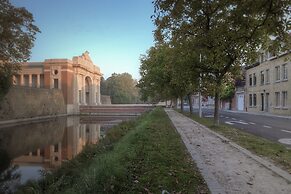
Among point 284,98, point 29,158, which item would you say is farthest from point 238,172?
point 284,98

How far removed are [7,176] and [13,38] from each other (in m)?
24.6

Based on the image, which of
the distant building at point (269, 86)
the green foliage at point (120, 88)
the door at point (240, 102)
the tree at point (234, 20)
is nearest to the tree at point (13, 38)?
the distant building at point (269, 86)

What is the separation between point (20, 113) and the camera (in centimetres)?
4984

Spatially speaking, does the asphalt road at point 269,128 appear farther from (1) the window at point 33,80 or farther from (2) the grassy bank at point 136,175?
(1) the window at point 33,80

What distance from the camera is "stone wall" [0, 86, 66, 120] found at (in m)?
45.9

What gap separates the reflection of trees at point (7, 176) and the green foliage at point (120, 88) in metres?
110

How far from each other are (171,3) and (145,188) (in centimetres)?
361

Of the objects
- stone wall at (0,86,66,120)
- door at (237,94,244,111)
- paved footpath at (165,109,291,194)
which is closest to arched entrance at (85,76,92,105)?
stone wall at (0,86,66,120)

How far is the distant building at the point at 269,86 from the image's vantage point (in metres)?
46.5

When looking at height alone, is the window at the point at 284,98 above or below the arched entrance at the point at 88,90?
below

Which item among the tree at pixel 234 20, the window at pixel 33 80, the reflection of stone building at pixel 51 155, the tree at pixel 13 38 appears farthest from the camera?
the window at pixel 33 80

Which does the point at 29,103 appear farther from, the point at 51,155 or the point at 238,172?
the point at 238,172

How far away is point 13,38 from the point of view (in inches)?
1409

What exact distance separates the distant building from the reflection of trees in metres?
29.1
